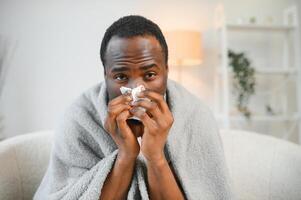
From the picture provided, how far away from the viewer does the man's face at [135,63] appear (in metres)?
0.69

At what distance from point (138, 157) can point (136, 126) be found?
0.31 feet

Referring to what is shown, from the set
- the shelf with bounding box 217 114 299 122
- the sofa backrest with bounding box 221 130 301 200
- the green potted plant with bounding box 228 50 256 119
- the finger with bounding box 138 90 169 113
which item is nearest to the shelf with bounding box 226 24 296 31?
the green potted plant with bounding box 228 50 256 119

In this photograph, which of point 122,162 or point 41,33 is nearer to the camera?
point 122,162

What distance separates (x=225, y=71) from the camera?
7.14 ft

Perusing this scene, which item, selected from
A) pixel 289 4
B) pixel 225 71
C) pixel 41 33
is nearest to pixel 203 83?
pixel 225 71

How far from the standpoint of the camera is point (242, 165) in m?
0.99

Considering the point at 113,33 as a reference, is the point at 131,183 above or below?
below

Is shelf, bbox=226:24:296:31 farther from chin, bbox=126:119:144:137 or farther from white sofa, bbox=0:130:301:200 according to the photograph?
chin, bbox=126:119:144:137

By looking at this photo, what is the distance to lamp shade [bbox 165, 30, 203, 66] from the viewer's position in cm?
208

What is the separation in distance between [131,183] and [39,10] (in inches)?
66.5

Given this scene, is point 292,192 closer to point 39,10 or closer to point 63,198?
point 63,198

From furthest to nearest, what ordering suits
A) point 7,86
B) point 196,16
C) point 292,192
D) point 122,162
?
point 196,16, point 7,86, point 292,192, point 122,162

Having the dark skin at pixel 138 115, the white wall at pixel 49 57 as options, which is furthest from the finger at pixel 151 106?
the white wall at pixel 49 57

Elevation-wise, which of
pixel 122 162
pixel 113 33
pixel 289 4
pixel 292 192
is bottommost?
pixel 292 192
